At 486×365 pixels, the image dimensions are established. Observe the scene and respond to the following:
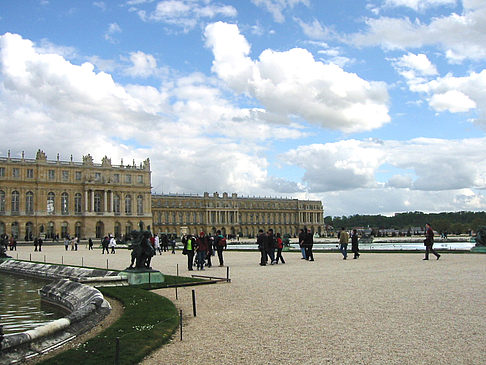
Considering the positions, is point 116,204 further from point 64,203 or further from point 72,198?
point 64,203

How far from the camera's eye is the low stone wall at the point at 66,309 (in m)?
5.90

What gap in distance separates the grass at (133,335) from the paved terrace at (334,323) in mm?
231

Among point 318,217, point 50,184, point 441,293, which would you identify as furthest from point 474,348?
point 318,217

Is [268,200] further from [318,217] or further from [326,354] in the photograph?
[326,354]

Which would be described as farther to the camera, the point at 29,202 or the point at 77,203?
the point at 77,203

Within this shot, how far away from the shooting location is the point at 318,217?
146 meters

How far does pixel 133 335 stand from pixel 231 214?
394ft

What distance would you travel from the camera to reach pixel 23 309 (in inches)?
432

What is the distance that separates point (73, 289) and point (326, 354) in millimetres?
7152

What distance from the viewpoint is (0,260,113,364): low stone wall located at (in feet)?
19.4

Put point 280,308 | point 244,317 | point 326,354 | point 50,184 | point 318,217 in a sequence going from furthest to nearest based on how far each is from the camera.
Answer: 1. point 318,217
2. point 50,184
3. point 280,308
4. point 244,317
5. point 326,354

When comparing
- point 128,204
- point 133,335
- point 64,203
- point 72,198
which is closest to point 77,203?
point 72,198

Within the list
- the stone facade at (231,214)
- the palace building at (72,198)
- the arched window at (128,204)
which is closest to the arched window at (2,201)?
the palace building at (72,198)

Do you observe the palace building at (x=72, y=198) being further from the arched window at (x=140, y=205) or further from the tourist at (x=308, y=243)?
the tourist at (x=308, y=243)
